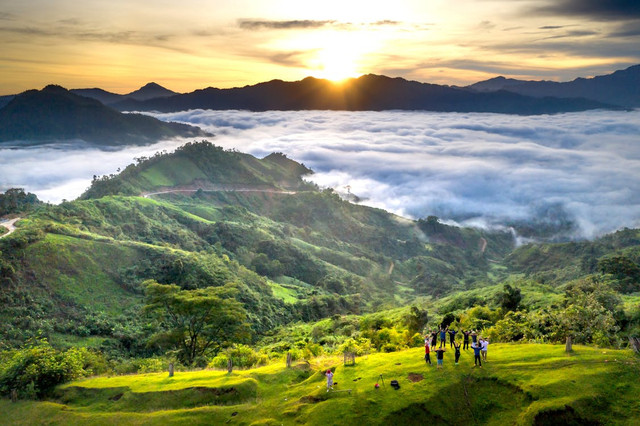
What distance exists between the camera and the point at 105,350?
50531mm

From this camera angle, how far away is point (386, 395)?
24453mm

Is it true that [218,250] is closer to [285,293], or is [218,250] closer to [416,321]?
[285,293]

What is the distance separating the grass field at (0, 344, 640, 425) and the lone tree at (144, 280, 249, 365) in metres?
13.5

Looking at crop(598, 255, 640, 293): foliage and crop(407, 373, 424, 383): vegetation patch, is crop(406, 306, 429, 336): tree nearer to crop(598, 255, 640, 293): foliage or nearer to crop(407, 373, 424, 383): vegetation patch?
crop(407, 373, 424, 383): vegetation patch

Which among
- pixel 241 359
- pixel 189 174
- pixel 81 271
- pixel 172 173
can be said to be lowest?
pixel 241 359

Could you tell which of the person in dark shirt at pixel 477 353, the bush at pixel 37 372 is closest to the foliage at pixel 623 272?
the person in dark shirt at pixel 477 353

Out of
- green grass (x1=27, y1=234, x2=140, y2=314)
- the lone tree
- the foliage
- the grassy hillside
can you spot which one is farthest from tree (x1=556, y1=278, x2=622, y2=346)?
the grassy hillside

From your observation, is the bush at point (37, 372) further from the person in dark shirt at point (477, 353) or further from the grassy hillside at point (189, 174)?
the grassy hillside at point (189, 174)

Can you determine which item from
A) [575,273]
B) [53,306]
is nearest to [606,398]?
[53,306]

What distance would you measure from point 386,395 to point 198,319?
28324mm

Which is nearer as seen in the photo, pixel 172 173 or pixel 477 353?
pixel 477 353

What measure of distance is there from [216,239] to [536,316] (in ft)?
283

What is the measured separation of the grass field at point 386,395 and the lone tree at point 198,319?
13501 mm

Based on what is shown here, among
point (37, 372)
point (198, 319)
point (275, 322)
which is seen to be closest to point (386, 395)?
point (37, 372)
